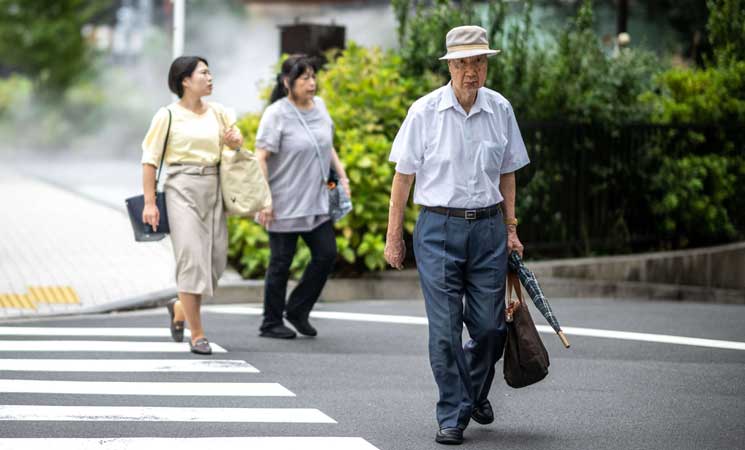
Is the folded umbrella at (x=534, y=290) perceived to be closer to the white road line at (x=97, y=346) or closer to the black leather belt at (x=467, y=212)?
the black leather belt at (x=467, y=212)

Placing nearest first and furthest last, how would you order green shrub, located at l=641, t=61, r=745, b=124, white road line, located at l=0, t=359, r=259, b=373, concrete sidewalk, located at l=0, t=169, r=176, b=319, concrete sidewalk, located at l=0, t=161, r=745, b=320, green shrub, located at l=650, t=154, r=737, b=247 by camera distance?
1. white road line, located at l=0, t=359, r=259, b=373
2. concrete sidewalk, located at l=0, t=169, r=176, b=319
3. concrete sidewalk, located at l=0, t=161, r=745, b=320
4. green shrub, located at l=650, t=154, r=737, b=247
5. green shrub, located at l=641, t=61, r=745, b=124

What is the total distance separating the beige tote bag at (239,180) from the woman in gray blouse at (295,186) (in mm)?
455

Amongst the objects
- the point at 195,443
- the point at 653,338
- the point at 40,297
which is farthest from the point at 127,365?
the point at 653,338

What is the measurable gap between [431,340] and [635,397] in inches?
65.4

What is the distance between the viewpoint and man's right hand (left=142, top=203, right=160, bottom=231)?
802cm

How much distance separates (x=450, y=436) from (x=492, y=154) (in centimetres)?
130

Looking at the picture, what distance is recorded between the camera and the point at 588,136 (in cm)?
1392

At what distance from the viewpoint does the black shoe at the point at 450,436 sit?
589 cm

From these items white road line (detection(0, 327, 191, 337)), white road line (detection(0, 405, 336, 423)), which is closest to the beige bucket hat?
white road line (detection(0, 405, 336, 423))

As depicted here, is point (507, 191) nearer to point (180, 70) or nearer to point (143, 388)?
point (143, 388)

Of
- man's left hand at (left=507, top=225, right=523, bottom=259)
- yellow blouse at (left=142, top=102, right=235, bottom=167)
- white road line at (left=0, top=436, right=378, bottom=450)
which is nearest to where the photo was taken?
white road line at (left=0, top=436, right=378, bottom=450)

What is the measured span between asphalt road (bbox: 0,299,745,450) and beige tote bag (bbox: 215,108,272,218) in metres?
0.96

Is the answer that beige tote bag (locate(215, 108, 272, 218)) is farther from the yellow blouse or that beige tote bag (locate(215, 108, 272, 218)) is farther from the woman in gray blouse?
the woman in gray blouse

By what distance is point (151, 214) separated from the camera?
8.03 m
